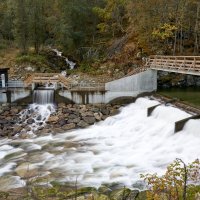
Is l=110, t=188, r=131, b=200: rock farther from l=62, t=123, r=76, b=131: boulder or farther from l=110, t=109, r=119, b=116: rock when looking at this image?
l=110, t=109, r=119, b=116: rock

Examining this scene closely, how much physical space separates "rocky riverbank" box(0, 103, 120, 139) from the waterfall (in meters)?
0.88

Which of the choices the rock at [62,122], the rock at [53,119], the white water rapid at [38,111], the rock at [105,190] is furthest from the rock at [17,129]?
the rock at [105,190]

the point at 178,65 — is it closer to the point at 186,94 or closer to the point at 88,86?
the point at 186,94

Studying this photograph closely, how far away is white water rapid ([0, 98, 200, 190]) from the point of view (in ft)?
55.1

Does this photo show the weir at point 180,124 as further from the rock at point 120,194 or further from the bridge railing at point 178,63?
the rock at point 120,194

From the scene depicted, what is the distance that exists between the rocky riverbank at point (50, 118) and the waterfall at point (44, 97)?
88 cm

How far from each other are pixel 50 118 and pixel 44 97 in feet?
11.1

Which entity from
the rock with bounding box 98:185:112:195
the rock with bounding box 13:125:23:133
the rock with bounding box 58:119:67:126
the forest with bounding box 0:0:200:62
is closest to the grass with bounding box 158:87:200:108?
the forest with bounding box 0:0:200:62

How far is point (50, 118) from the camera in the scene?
90.7 feet

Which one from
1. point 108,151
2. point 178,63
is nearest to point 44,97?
point 108,151

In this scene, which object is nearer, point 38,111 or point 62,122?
point 62,122

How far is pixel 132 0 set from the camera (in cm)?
3828

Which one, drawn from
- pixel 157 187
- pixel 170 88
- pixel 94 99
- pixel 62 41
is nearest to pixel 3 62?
pixel 62 41

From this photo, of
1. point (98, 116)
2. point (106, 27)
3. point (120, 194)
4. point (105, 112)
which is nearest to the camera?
point (120, 194)
